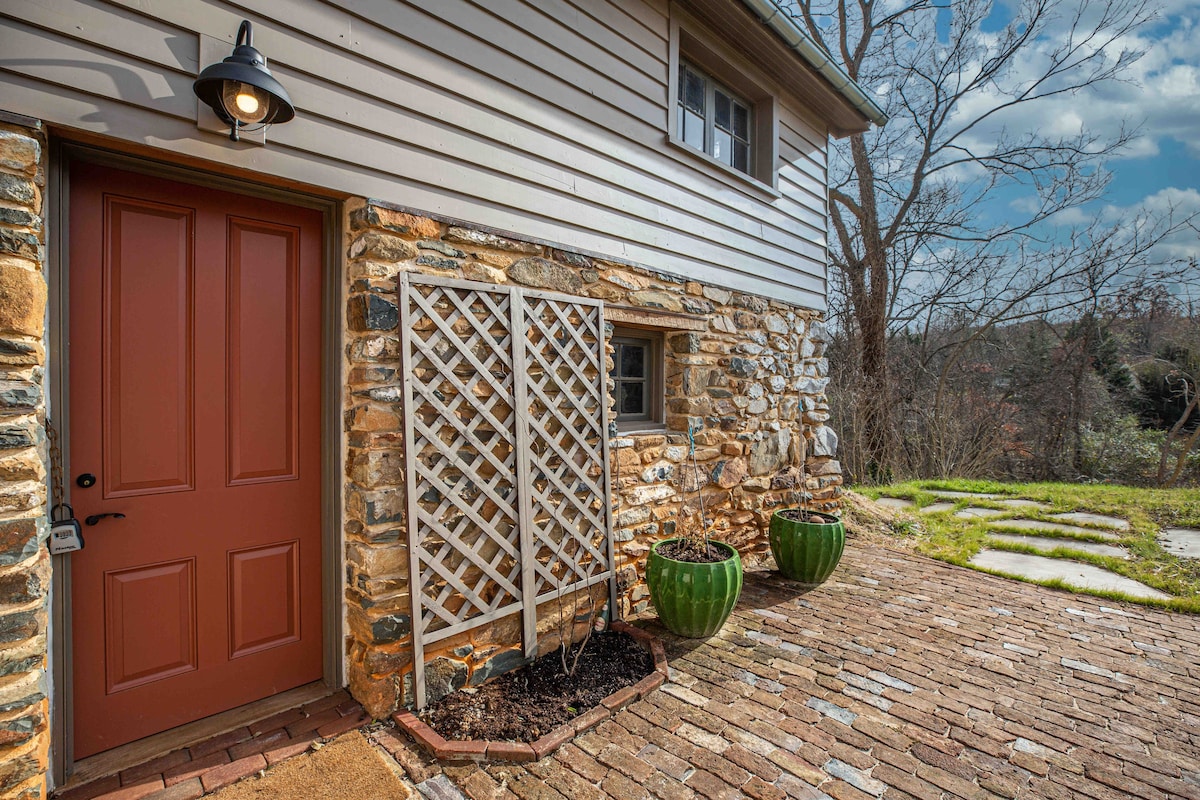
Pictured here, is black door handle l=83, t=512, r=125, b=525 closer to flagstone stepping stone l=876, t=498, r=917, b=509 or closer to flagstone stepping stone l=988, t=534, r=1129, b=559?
flagstone stepping stone l=988, t=534, r=1129, b=559

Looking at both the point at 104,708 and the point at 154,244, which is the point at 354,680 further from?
the point at 154,244

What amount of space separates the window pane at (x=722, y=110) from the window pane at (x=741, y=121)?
0.11m

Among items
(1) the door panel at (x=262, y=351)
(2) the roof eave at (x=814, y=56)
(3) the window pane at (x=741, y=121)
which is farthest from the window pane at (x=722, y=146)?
(1) the door panel at (x=262, y=351)

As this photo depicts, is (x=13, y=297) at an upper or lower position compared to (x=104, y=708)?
upper

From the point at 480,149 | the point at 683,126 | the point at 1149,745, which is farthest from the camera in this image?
the point at 683,126

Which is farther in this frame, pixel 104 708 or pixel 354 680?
pixel 354 680

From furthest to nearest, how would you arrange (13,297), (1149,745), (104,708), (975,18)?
(975,18) < (1149,745) < (104,708) < (13,297)

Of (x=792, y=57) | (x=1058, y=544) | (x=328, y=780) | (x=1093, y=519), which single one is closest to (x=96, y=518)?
(x=328, y=780)

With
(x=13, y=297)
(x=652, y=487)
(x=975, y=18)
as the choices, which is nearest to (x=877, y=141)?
(x=975, y=18)

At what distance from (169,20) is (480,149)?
1.17 m

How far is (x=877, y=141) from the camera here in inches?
375

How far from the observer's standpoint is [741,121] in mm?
4527

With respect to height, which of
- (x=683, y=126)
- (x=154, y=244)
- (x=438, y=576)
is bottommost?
(x=438, y=576)

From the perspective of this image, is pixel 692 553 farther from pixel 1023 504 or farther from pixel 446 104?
pixel 1023 504
